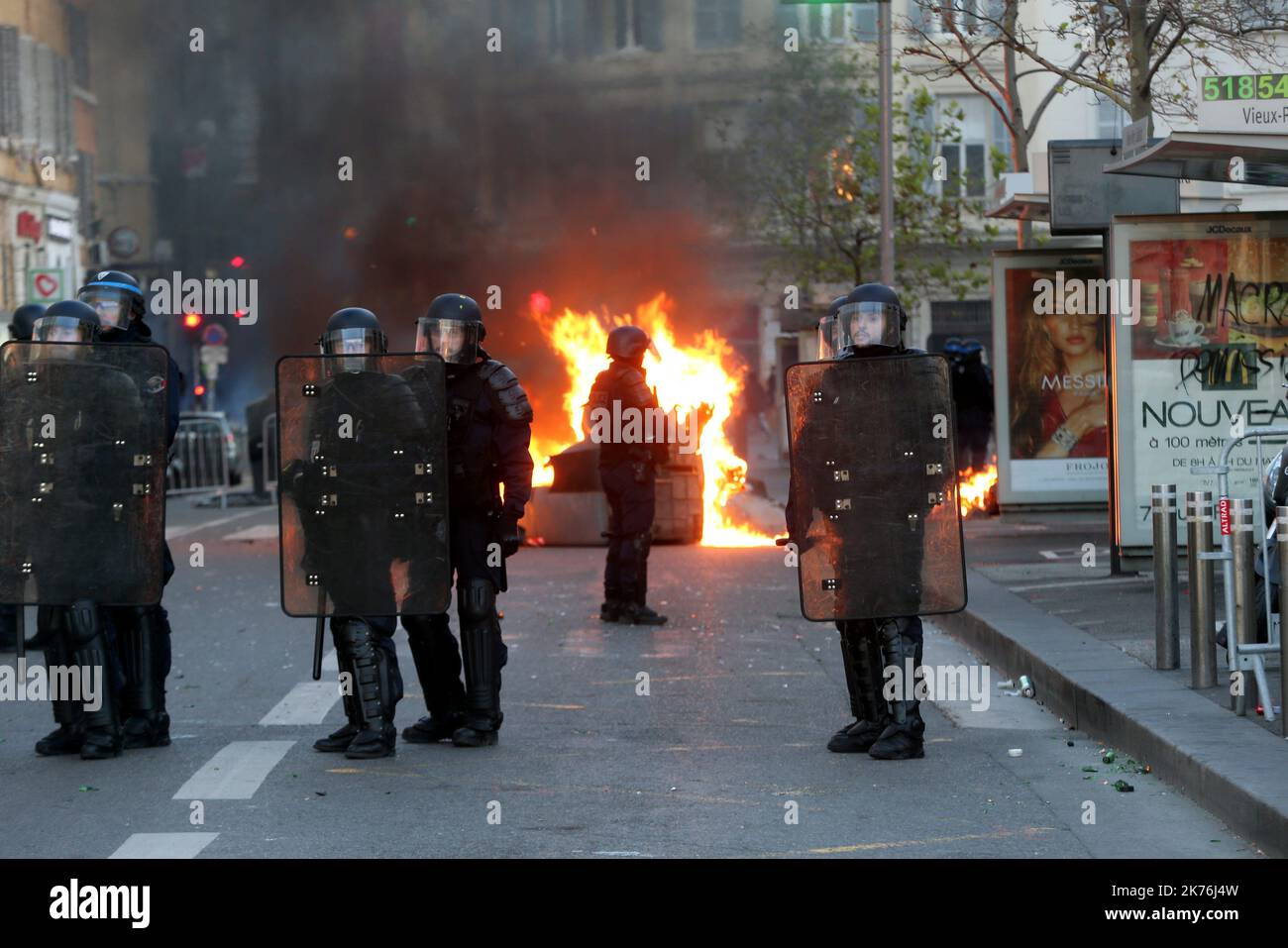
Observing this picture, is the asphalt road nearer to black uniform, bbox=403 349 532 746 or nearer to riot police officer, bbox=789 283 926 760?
riot police officer, bbox=789 283 926 760

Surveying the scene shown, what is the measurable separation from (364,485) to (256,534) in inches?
494

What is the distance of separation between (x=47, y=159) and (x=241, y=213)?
1266 centimetres

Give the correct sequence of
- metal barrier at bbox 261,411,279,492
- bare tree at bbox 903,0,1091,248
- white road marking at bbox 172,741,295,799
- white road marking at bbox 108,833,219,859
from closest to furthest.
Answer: white road marking at bbox 108,833,219,859 → white road marking at bbox 172,741,295,799 → bare tree at bbox 903,0,1091,248 → metal barrier at bbox 261,411,279,492

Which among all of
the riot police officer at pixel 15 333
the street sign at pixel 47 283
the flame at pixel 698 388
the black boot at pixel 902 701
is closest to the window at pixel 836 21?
the flame at pixel 698 388

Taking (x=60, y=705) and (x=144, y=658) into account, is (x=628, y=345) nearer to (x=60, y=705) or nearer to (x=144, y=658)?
(x=144, y=658)

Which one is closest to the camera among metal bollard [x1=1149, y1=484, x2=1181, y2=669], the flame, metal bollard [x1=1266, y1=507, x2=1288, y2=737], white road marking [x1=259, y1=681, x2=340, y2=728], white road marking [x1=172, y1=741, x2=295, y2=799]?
metal bollard [x1=1266, y1=507, x2=1288, y2=737]

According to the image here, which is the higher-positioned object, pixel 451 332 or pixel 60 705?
pixel 451 332

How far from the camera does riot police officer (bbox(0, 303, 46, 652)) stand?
9.47 meters

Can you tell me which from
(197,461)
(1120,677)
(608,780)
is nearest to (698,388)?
(197,461)

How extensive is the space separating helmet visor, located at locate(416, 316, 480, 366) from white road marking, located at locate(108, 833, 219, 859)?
2384 millimetres

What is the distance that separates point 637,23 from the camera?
2352 cm

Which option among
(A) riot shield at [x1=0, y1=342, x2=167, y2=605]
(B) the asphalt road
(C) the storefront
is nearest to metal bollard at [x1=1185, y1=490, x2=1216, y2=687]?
(B) the asphalt road

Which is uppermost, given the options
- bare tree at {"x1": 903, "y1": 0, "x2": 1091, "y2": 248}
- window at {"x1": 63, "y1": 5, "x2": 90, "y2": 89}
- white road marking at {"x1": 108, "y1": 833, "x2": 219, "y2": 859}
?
window at {"x1": 63, "y1": 5, "x2": 90, "y2": 89}
